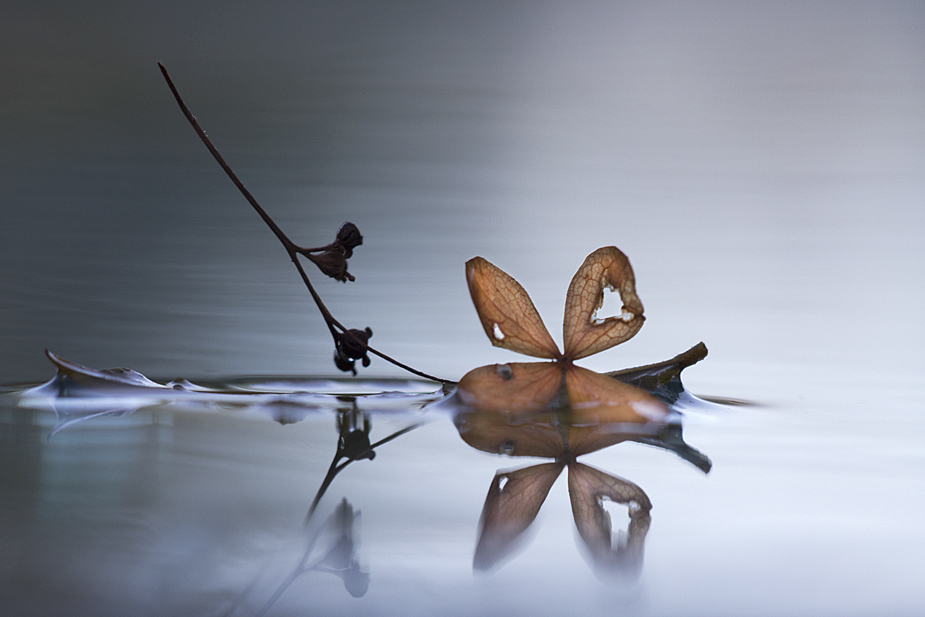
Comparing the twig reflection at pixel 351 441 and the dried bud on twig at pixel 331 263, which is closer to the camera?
the twig reflection at pixel 351 441

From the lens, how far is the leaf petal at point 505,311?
54cm

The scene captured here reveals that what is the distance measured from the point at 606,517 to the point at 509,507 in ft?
0.15

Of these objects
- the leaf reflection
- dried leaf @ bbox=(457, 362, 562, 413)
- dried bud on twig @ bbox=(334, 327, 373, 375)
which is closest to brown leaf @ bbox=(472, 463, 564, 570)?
the leaf reflection

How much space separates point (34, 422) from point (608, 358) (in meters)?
0.51

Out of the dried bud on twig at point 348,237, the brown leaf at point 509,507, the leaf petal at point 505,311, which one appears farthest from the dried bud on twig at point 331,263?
the brown leaf at point 509,507

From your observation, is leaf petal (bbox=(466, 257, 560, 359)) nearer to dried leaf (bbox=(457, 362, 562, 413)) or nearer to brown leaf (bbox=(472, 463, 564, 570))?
dried leaf (bbox=(457, 362, 562, 413))

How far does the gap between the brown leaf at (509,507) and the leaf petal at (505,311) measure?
0.12 meters

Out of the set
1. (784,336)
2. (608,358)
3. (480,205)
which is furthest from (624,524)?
(480,205)

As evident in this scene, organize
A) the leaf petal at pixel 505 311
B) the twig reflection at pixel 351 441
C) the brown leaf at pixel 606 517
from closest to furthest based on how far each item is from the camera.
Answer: the brown leaf at pixel 606 517 < the twig reflection at pixel 351 441 < the leaf petal at pixel 505 311

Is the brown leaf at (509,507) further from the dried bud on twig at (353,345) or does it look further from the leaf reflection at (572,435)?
the dried bud on twig at (353,345)

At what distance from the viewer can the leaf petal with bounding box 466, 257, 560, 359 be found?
1.77ft

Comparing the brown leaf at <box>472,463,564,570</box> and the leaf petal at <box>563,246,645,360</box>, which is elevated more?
the leaf petal at <box>563,246,645,360</box>

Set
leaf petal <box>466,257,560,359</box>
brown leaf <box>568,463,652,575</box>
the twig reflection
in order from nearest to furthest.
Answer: brown leaf <box>568,463,652,575</box>, the twig reflection, leaf petal <box>466,257,560,359</box>

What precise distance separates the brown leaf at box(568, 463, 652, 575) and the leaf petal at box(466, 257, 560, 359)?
0.39 ft
